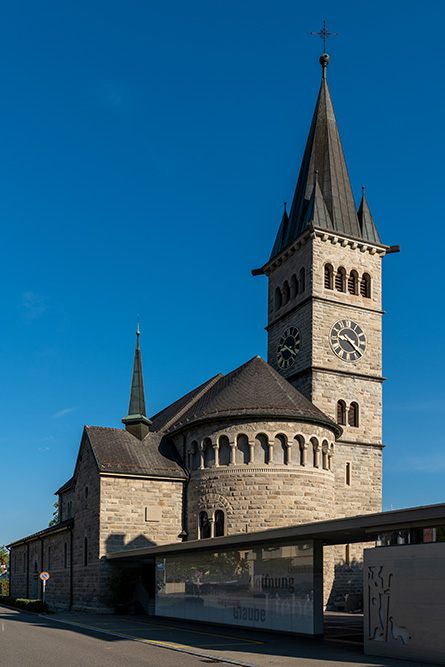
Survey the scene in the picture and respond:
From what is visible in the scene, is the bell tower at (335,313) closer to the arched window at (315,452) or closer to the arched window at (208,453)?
the arched window at (315,452)

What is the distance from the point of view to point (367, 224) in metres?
48.8

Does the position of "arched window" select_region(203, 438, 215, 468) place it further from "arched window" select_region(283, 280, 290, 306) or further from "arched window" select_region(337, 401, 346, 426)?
"arched window" select_region(283, 280, 290, 306)

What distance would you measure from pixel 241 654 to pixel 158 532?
19979 millimetres

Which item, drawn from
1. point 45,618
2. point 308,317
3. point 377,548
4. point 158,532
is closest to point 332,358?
point 308,317

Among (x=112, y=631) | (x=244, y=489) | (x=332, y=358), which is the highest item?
(x=332, y=358)

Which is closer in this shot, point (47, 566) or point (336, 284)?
point (336, 284)

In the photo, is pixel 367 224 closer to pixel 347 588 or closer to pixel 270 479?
pixel 270 479

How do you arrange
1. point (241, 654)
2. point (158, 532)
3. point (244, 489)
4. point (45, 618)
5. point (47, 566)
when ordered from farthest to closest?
point (47, 566) < point (158, 532) < point (244, 489) < point (45, 618) < point (241, 654)

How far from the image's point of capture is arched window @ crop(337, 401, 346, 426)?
42.9m

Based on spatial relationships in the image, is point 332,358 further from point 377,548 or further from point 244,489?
point 377,548

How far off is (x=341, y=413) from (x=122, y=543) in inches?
604

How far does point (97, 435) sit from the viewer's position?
41.1 metres

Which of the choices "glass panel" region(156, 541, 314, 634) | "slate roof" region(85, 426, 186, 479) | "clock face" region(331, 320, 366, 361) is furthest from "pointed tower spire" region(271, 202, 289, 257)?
"glass panel" region(156, 541, 314, 634)

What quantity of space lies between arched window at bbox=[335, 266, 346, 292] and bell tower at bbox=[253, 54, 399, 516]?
66 mm
